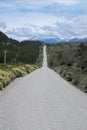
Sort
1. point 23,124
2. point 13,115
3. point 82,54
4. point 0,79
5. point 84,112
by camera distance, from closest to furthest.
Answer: point 23,124, point 13,115, point 84,112, point 0,79, point 82,54

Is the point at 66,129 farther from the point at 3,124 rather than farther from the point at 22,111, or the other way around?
the point at 22,111

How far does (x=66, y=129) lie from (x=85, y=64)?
31.8 meters

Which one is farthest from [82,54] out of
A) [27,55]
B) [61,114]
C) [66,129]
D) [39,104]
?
[27,55]

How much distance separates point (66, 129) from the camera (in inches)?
412

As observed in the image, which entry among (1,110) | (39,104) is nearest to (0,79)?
(39,104)

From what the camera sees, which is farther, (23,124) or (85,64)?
(85,64)

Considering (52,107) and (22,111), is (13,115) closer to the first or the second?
(22,111)

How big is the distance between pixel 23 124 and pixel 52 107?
4.39m

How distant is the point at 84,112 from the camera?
548 inches

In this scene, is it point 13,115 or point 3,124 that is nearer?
point 3,124

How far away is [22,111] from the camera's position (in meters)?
14.0

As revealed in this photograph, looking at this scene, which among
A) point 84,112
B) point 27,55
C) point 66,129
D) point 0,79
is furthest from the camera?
point 27,55

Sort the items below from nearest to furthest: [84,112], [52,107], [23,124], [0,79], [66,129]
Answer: [66,129] < [23,124] < [84,112] < [52,107] < [0,79]

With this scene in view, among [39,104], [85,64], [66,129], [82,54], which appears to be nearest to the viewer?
[66,129]
